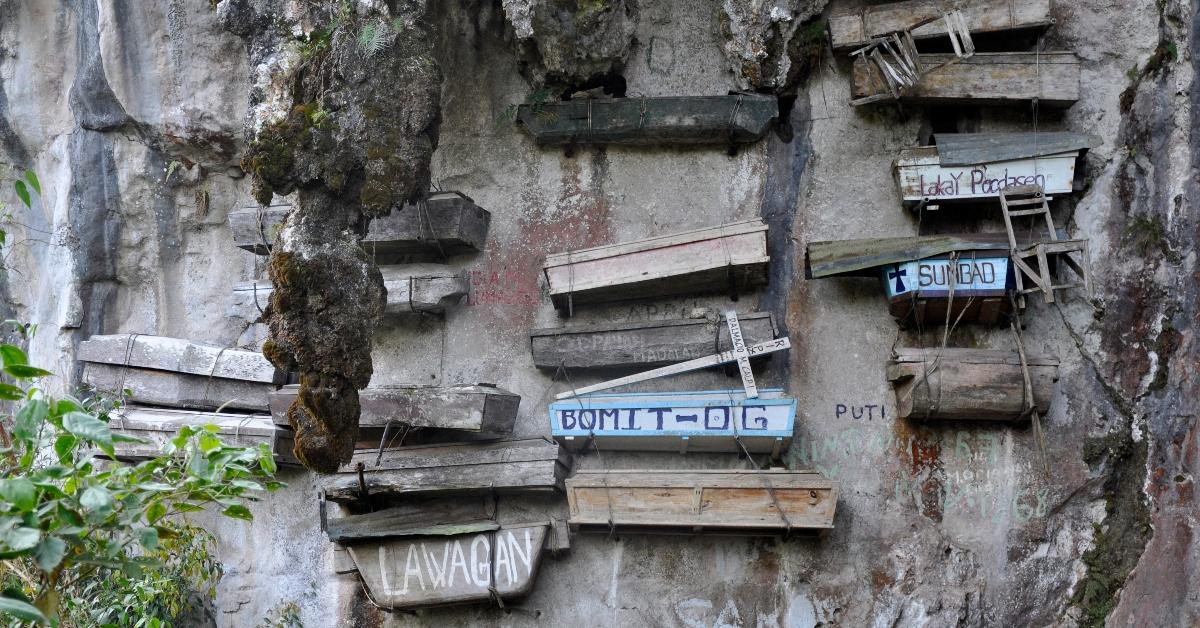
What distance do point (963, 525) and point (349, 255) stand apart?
3855 millimetres

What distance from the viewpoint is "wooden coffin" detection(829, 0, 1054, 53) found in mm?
6730

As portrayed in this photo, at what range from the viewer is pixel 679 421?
21.4ft

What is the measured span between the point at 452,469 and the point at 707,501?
1.56 m

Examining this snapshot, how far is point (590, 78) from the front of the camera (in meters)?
7.25

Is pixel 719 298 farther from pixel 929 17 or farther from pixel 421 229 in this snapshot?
pixel 929 17

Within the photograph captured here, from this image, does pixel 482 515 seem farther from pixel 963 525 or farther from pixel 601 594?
pixel 963 525

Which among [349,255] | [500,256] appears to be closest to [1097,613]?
[500,256]

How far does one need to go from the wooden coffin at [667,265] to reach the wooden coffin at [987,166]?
0.98 meters

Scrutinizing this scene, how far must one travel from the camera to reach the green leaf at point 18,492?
304 cm

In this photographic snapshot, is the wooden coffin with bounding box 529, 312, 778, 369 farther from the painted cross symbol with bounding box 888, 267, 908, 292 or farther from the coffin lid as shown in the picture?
the coffin lid

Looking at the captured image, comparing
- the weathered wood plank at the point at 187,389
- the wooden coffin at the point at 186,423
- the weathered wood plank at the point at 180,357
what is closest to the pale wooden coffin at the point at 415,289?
the weathered wood plank at the point at 180,357

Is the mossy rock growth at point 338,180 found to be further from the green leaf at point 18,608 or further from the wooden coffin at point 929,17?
the green leaf at point 18,608

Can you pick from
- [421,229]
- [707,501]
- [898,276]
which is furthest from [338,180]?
[898,276]

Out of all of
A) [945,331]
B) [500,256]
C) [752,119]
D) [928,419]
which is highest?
[752,119]
